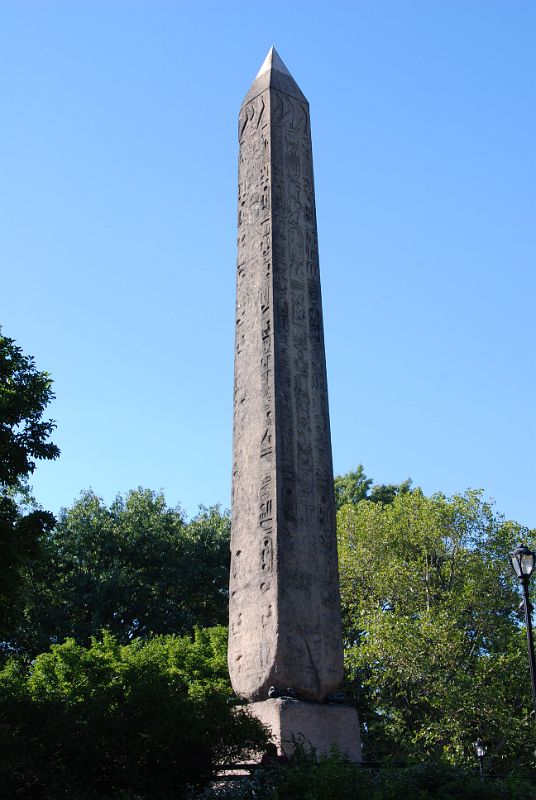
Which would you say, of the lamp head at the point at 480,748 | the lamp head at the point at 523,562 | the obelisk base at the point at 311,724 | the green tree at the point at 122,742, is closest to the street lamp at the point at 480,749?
the lamp head at the point at 480,748

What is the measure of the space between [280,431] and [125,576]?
2025 centimetres

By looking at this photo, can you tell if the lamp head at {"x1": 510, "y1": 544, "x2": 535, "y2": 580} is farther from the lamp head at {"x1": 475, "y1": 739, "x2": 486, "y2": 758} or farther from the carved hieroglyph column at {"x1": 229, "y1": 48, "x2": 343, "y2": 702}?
the lamp head at {"x1": 475, "y1": 739, "x2": 486, "y2": 758}

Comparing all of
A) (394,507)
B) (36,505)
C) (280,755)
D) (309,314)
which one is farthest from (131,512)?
(280,755)

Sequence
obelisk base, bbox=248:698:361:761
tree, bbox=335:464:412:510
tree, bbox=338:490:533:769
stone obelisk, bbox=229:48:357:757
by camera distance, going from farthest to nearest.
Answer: tree, bbox=335:464:412:510 < tree, bbox=338:490:533:769 < stone obelisk, bbox=229:48:357:757 < obelisk base, bbox=248:698:361:761

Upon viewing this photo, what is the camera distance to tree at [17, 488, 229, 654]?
29.4 m

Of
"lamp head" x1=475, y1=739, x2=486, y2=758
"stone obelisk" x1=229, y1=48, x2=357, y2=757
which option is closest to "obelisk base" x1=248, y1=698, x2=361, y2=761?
"stone obelisk" x1=229, y1=48, x2=357, y2=757

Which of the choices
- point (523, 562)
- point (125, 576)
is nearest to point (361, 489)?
point (125, 576)

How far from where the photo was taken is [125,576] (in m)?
29.6

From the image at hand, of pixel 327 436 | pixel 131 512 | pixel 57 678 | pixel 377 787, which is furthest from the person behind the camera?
pixel 131 512

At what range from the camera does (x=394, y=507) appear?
29266 mm

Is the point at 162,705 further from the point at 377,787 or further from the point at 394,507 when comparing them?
the point at 394,507

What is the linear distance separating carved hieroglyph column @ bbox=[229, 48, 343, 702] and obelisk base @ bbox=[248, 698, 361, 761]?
0.21m

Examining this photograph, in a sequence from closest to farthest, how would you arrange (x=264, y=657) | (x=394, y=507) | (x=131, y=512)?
(x=264, y=657) < (x=394, y=507) < (x=131, y=512)

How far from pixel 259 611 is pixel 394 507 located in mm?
19870
